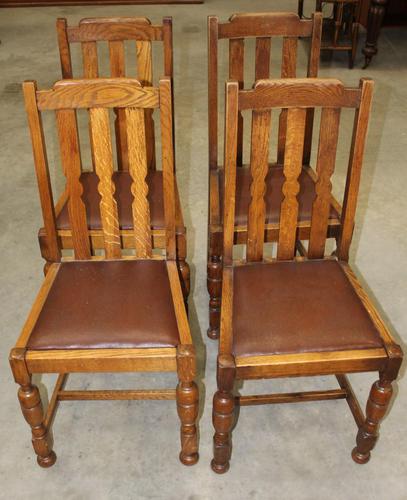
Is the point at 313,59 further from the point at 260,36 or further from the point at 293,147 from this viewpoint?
the point at 293,147

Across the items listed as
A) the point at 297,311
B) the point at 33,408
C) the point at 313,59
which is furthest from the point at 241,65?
the point at 33,408

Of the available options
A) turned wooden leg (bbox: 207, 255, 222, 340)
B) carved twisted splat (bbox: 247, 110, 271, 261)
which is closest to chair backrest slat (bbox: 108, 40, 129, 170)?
turned wooden leg (bbox: 207, 255, 222, 340)

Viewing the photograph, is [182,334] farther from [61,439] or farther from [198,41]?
[198,41]

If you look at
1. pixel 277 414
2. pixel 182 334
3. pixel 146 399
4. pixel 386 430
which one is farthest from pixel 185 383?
pixel 386 430

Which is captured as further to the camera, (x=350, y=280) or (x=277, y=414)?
(x=277, y=414)

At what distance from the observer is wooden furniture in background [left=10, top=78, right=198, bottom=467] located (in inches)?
58.3

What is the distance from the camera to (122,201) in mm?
1952

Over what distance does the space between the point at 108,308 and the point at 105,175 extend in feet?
1.25

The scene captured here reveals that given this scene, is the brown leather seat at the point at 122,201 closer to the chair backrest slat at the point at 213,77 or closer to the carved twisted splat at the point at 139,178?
the carved twisted splat at the point at 139,178

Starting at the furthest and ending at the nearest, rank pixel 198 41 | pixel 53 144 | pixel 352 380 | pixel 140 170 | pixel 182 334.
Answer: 1. pixel 198 41
2. pixel 53 144
3. pixel 352 380
4. pixel 140 170
5. pixel 182 334

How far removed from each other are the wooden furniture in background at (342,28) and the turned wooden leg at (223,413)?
386 centimetres

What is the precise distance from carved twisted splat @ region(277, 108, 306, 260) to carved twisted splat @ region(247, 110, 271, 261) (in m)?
0.06

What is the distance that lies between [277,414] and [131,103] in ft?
3.54

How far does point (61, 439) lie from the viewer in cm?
178
